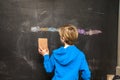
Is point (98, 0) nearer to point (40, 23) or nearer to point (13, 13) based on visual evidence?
point (40, 23)

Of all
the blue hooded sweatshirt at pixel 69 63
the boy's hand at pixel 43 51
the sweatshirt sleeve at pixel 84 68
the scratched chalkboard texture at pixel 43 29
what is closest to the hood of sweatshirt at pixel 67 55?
the blue hooded sweatshirt at pixel 69 63

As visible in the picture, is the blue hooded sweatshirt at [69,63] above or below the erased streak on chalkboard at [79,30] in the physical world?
below

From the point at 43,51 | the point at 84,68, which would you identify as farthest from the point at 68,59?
the point at 43,51

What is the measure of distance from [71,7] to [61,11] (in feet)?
0.40

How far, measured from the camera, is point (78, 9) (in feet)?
9.61

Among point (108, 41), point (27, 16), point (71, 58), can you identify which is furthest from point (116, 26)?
point (27, 16)

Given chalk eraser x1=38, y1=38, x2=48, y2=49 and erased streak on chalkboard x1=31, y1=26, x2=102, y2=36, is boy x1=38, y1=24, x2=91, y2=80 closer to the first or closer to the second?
chalk eraser x1=38, y1=38, x2=48, y2=49

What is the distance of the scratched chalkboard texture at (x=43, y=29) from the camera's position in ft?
9.48

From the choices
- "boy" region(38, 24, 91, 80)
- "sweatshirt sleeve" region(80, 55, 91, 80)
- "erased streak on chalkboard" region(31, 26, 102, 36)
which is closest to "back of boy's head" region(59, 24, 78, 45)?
"boy" region(38, 24, 91, 80)

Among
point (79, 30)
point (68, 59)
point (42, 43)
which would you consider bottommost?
point (68, 59)

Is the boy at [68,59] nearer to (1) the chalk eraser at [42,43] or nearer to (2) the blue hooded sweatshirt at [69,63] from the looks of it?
(2) the blue hooded sweatshirt at [69,63]

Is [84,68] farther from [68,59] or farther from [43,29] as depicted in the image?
[43,29]

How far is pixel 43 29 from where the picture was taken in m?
2.90

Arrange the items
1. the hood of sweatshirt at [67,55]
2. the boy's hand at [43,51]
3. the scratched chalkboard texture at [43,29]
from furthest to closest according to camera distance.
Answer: the scratched chalkboard texture at [43,29] < the boy's hand at [43,51] < the hood of sweatshirt at [67,55]
